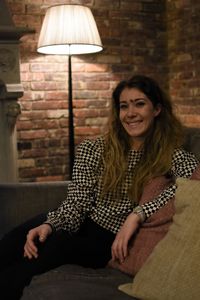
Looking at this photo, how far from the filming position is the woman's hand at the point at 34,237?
1.95m

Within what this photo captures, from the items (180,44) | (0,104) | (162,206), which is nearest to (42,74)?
(0,104)

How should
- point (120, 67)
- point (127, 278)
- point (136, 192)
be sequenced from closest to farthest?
point (127, 278) < point (136, 192) < point (120, 67)

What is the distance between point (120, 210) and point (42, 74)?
2085mm

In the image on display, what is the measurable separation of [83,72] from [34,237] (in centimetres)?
229

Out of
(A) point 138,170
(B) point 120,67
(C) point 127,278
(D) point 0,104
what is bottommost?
(C) point 127,278

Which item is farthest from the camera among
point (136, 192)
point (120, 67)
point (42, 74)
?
point (120, 67)

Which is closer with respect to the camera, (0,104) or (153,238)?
(153,238)

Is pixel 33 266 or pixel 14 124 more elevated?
pixel 14 124

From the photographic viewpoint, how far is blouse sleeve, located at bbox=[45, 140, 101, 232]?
215 centimetres

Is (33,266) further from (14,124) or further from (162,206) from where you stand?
(14,124)

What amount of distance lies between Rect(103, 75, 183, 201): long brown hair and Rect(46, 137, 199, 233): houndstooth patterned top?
0.09ft

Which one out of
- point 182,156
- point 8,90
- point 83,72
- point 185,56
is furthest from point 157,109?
point 185,56

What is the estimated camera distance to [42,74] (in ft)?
13.1

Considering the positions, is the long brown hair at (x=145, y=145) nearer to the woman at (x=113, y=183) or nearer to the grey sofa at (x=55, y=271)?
the woman at (x=113, y=183)
